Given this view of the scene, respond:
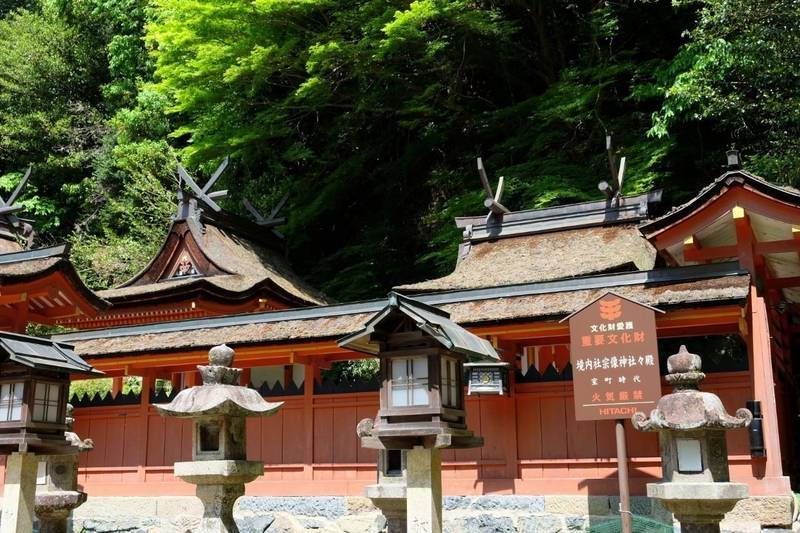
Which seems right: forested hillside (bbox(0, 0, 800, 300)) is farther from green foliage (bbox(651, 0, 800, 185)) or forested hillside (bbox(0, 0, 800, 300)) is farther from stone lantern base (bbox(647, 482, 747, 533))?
stone lantern base (bbox(647, 482, 747, 533))

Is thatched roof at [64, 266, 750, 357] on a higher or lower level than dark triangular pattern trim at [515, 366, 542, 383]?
higher

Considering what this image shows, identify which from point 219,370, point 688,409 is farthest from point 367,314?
point 688,409

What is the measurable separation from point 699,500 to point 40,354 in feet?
24.7

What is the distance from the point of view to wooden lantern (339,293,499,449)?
8383 millimetres

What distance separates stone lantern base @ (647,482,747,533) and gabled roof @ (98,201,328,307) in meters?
12.7

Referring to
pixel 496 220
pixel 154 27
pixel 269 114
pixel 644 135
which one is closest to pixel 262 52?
pixel 269 114

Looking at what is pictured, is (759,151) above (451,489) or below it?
above

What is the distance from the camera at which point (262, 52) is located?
2248cm

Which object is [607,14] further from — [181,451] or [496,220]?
[181,451]

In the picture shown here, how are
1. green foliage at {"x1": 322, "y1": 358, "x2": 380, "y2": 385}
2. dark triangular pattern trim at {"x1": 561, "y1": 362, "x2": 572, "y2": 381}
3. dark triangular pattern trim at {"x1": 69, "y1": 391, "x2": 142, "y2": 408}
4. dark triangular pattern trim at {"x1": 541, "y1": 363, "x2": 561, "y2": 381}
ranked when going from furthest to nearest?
green foliage at {"x1": 322, "y1": 358, "x2": 380, "y2": 385}, dark triangular pattern trim at {"x1": 69, "y1": 391, "x2": 142, "y2": 408}, dark triangular pattern trim at {"x1": 541, "y1": 363, "x2": 561, "y2": 381}, dark triangular pattern trim at {"x1": 561, "y1": 362, "x2": 572, "y2": 381}

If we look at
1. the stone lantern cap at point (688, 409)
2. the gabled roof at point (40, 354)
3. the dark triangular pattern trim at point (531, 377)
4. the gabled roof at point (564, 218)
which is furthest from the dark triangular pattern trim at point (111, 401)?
the stone lantern cap at point (688, 409)

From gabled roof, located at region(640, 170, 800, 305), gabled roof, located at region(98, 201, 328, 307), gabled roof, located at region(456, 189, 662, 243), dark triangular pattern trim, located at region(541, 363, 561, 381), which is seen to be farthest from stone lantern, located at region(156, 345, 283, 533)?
gabled roof, located at region(456, 189, 662, 243)

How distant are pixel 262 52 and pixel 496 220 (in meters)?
8.52

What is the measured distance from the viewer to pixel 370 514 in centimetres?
1245
